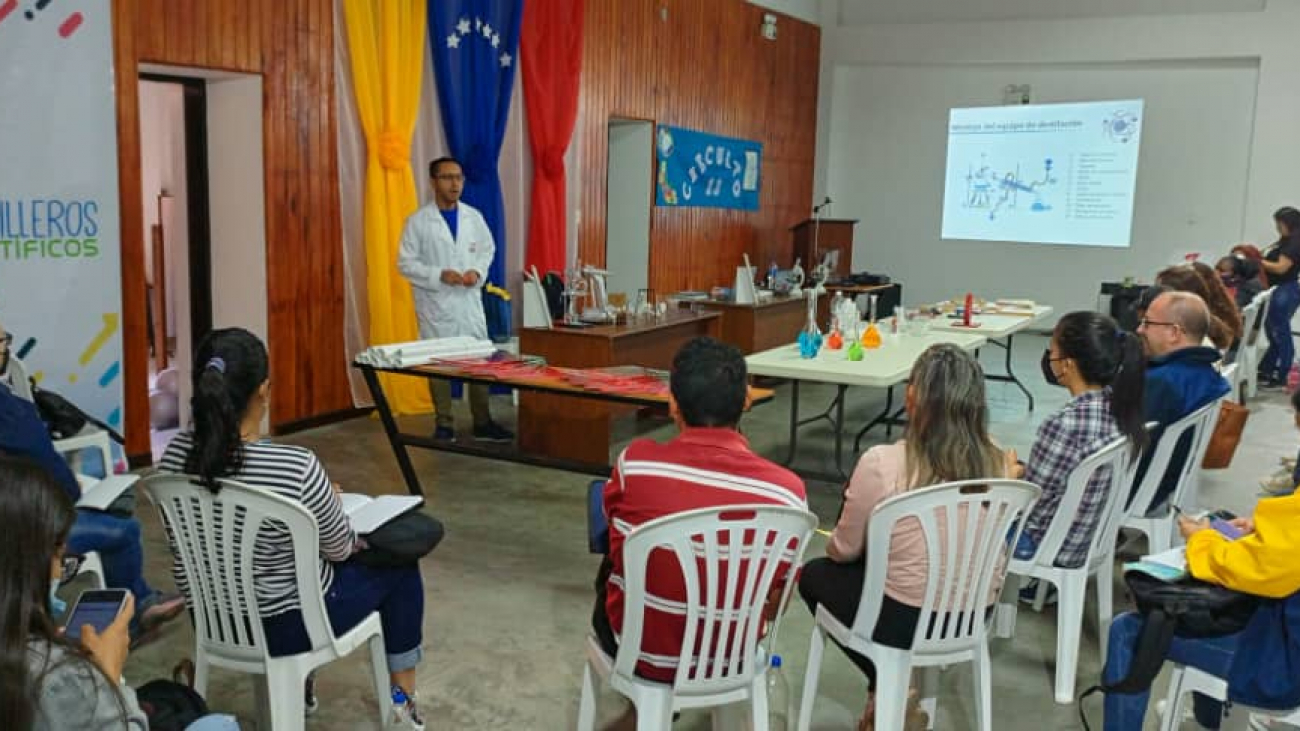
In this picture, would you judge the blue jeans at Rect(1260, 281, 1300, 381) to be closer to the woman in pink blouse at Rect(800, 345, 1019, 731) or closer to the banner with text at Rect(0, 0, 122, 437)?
the woman in pink blouse at Rect(800, 345, 1019, 731)

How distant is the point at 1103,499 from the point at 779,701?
1056 mm

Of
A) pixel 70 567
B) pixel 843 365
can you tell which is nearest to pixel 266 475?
pixel 70 567

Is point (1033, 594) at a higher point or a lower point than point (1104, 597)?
lower

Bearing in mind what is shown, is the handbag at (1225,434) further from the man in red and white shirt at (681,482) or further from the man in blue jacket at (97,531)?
the man in blue jacket at (97,531)

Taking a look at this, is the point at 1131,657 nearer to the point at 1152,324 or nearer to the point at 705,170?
the point at 1152,324

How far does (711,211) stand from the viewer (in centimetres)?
920

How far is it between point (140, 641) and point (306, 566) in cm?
129

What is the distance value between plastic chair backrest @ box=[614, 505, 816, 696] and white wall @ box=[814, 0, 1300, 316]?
942cm

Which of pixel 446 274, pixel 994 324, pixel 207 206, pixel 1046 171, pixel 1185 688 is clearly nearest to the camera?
pixel 1185 688

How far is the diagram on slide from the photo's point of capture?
10.9 m

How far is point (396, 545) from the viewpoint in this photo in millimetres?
2404

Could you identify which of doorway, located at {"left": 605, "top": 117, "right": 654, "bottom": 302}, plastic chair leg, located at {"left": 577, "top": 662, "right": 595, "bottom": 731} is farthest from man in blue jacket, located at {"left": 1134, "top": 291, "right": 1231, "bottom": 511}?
doorway, located at {"left": 605, "top": 117, "right": 654, "bottom": 302}

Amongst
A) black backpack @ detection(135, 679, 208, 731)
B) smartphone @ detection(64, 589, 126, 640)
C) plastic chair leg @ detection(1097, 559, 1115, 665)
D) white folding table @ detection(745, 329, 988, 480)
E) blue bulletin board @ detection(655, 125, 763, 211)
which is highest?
blue bulletin board @ detection(655, 125, 763, 211)

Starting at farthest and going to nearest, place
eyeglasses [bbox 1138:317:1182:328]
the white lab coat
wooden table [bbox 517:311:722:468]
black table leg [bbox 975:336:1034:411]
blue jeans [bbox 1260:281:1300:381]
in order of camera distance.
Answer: blue jeans [bbox 1260:281:1300:381], black table leg [bbox 975:336:1034:411], the white lab coat, wooden table [bbox 517:311:722:468], eyeglasses [bbox 1138:317:1182:328]
